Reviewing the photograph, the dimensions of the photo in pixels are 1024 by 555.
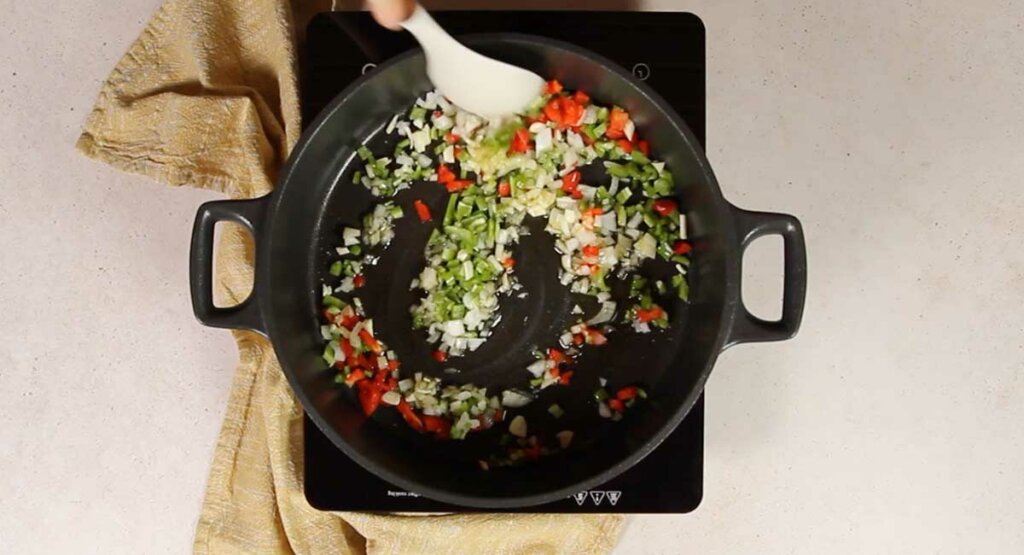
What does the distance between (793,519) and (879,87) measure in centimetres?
48

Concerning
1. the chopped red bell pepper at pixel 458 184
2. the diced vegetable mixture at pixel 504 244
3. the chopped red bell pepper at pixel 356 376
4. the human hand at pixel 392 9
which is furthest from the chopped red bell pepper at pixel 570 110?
the chopped red bell pepper at pixel 356 376

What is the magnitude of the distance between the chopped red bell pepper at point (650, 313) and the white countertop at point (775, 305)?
0.43 feet

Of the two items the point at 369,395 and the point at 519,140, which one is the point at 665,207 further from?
the point at 369,395

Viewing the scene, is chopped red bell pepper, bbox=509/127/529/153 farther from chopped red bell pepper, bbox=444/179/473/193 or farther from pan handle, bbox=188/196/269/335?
pan handle, bbox=188/196/269/335

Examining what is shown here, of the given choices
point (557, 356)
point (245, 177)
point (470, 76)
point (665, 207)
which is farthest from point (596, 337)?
point (245, 177)

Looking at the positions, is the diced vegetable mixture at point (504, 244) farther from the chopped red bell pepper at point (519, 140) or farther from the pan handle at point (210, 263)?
the pan handle at point (210, 263)

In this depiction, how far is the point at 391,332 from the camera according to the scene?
0.97 metres

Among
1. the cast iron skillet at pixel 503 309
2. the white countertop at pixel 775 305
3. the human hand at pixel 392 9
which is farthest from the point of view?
the white countertop at pixel 775 305

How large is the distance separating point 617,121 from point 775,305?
272 mm

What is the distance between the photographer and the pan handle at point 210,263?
83cm

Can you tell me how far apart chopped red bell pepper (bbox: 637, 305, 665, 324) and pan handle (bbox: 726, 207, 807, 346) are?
0.43 ft

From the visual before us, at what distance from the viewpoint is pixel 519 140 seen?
3.11 ft

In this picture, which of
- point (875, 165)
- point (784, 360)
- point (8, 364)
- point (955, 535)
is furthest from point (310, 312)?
point (955, 535)

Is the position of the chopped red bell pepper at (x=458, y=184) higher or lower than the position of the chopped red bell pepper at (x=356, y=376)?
higher
